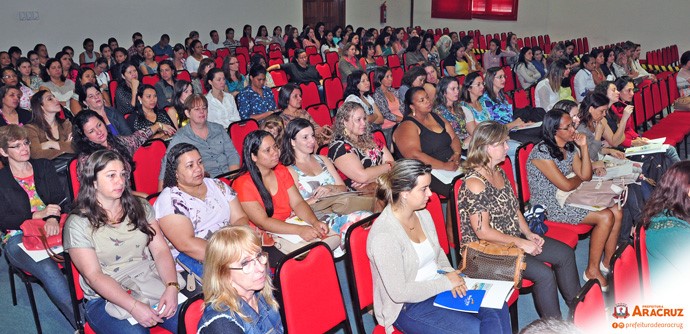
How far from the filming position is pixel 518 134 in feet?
18.2

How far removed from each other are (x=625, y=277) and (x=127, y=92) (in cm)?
588

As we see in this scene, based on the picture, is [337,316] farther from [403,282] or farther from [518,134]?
[518,134]

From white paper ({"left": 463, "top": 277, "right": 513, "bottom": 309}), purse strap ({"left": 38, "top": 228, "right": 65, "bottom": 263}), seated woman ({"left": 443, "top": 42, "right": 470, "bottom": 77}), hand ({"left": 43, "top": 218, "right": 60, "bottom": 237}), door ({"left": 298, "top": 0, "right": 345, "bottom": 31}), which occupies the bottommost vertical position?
white paper ({"left": 463, "top": 277, "right": 513, "bottom": 309})

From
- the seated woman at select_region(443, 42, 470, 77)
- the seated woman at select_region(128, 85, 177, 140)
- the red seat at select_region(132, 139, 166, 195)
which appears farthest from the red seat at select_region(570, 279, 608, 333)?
the seated woman at select_region(443, 42, 470, 77)

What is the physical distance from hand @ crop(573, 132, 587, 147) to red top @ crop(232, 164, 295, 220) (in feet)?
6.28

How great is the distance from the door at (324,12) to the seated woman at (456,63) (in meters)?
8.50

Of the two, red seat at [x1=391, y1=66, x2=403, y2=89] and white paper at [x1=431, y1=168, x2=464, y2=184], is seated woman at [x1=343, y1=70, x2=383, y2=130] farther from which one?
red seat at [x1=391, y1=66, x2=403, y2=89]

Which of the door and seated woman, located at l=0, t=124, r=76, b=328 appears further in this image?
the door

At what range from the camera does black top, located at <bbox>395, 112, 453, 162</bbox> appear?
472 centimetres

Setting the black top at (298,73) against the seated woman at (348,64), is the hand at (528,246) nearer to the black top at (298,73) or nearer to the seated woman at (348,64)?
the seated woman at (348,64)

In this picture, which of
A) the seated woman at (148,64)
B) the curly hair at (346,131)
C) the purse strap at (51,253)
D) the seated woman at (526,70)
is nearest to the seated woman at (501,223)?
the curly hair at (346,131)

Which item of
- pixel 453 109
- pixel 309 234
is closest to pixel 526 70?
pixel 453 109

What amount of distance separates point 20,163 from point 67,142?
134 centimetres

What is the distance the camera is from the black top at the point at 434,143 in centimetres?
472
